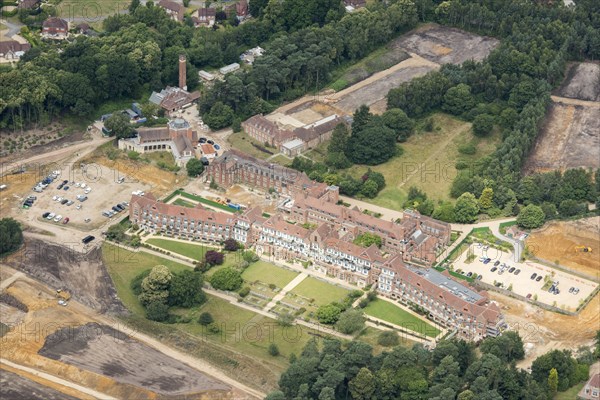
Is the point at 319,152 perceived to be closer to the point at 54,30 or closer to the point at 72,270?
the point at 72,270

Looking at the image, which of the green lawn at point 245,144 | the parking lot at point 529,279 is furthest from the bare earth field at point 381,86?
the parking lot at point 529,279

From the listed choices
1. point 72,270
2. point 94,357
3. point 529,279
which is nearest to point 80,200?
point 72,270

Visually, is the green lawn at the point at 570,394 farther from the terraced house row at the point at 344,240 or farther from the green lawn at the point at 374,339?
the green lawn at the point at 374,339

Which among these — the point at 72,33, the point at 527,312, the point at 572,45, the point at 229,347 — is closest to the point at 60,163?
the point at 72,33

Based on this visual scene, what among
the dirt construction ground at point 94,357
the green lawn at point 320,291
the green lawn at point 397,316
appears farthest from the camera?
the green lawn at point 320,291

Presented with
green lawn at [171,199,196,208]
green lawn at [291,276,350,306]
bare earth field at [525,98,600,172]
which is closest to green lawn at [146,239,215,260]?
green lawn at [171,199,196,208]

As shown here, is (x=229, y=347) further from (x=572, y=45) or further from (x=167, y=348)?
(x=572, y=45)
